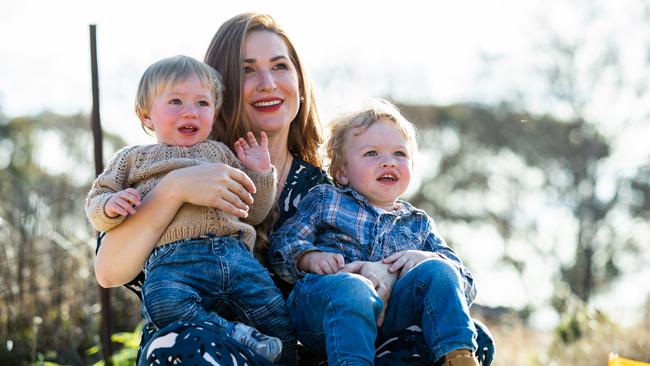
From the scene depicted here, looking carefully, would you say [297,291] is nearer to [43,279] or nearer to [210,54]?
[210,54]

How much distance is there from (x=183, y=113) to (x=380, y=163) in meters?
0.77

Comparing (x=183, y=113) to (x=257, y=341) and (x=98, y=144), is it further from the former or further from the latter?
(x=98, y=144)

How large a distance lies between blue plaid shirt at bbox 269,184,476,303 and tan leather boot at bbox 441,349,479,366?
0.48 m

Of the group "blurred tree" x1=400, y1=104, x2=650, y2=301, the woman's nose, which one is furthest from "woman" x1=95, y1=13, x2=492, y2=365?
"blurred tree" x1=400, y1=104, x2=650, y2=301

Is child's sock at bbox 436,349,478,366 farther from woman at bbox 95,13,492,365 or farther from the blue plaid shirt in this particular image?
the blue plaid shirt

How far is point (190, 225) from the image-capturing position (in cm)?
331

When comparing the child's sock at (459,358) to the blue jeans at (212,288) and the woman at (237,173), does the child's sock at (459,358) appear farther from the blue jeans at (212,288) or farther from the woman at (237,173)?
the blue jeans at (212,288)

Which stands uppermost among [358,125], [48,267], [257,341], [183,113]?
[183,113]

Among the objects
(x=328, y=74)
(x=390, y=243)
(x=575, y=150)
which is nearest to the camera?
(x=390, y=243)

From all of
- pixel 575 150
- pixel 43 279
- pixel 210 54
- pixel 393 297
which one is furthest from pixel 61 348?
pixel 575 150

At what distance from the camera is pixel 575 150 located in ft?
49.1

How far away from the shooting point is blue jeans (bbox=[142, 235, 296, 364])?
315cm

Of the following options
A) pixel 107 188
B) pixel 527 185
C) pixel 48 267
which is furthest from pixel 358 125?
pixel 527 185

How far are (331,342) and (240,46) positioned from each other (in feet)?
4.45
